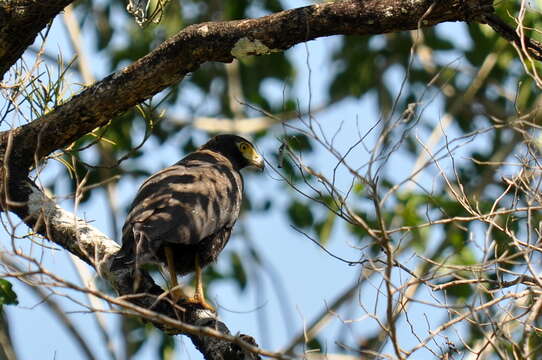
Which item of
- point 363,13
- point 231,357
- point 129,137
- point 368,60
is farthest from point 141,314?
point 368,60

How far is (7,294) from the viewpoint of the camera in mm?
3686

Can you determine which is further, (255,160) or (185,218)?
(255,160)

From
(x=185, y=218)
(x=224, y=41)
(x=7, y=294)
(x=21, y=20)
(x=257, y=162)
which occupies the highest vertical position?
(x=257, y=162)

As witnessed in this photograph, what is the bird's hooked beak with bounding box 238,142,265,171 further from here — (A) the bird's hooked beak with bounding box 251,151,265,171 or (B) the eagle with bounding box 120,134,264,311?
(B) the eagle with bounding box 120,134,264,311

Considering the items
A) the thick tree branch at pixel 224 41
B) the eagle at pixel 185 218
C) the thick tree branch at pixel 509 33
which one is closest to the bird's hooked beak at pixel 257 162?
the eagle at pixel 185 218

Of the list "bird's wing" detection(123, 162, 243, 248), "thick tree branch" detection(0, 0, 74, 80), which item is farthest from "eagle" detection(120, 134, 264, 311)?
"thick tree branch" detection(0, 0, 74, 80)

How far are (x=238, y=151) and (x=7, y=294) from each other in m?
3.21

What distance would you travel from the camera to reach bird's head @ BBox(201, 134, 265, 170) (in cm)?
666

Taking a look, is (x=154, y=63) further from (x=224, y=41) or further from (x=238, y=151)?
(x=238, y=151)

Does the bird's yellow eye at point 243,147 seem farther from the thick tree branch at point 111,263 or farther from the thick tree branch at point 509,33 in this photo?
the thick tree branch at point 509,33

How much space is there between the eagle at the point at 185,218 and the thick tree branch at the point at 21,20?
106 cm

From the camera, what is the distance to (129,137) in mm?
9383

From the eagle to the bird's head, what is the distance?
0.56m

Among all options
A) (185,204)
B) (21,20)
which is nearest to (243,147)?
(185,204)
